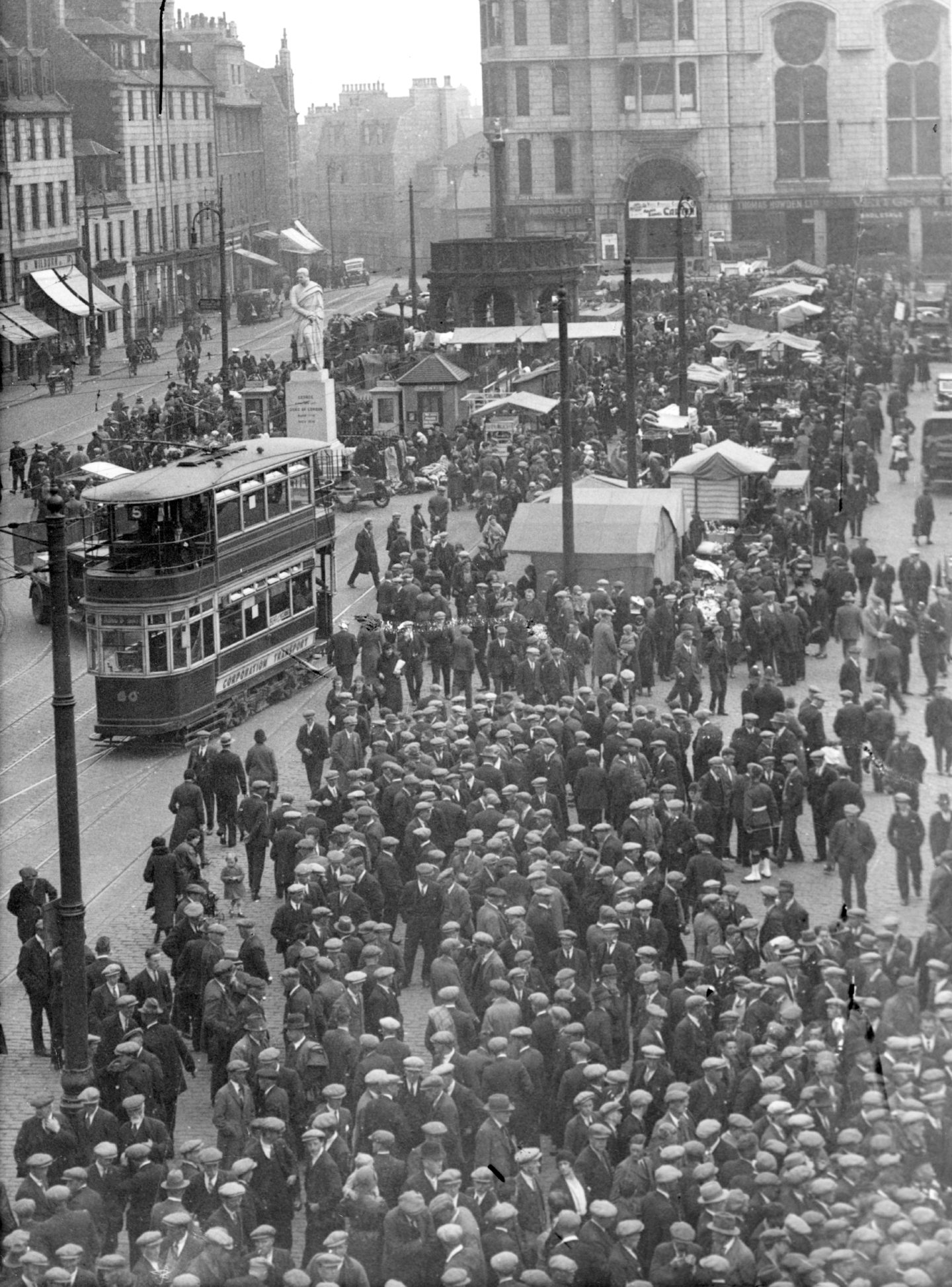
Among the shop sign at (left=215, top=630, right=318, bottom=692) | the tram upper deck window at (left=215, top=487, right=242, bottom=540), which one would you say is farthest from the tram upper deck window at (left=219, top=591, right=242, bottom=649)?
the tram upper deck window at (left=215, top=487, right=242, bottom=540)

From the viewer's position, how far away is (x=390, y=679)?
30766 millimetres

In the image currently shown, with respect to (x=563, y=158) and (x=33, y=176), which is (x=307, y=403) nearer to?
(x=33, y=176)

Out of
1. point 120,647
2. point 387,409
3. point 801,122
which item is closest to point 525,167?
point 801,122

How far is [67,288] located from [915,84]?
109 ft

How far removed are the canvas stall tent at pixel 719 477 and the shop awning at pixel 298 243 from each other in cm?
4271

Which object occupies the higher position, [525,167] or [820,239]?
[525,167]

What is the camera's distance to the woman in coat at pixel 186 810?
2288cm

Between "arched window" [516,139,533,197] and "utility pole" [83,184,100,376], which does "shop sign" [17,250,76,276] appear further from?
"arched window" [516,139,533,197]

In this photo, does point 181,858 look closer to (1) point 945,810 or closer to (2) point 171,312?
(1) point 945,810

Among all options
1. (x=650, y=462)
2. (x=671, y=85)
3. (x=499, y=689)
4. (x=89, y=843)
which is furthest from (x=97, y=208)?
(x=89, y=843)

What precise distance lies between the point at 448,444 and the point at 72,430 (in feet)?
36.9

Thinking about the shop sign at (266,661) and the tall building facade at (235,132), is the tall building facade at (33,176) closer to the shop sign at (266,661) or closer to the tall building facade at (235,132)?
the tall building facade at (235,132)

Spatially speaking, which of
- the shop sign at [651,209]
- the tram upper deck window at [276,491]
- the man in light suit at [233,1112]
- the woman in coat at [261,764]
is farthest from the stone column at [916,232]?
the man in light suit at [233,1112]

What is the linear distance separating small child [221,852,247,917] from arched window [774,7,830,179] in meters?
73.7
